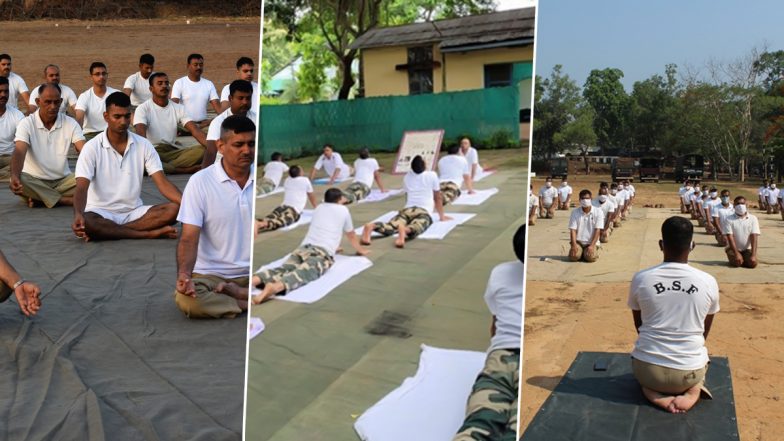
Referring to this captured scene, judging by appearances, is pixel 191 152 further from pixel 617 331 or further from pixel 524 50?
pixel 524 50

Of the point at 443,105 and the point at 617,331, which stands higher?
the point at 443,105

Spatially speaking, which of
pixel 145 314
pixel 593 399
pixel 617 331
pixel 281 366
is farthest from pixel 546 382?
pixel 281 366

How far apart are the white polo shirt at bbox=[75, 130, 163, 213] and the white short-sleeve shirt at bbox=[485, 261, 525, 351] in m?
2.59

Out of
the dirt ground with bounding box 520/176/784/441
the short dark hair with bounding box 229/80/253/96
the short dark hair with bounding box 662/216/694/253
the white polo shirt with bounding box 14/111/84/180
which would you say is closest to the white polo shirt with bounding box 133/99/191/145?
the white polo shirt with bounding box 14/111/84/180

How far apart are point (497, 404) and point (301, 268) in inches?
18.9

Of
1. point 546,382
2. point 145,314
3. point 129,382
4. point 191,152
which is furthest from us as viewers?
point 191,152

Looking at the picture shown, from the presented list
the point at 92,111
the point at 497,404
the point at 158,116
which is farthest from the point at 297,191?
the point at 92,111

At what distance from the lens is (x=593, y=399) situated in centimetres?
337

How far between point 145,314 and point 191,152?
2.48m

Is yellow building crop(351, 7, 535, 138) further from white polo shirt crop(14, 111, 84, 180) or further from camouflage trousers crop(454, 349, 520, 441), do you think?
white polo shirt crop(14, 111, 84, 180)

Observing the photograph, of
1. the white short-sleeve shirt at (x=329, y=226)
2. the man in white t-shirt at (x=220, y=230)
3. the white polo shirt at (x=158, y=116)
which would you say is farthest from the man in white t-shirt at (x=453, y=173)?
the white polo shirt at (x=158, y=116)

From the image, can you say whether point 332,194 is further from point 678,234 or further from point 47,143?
point 47,143

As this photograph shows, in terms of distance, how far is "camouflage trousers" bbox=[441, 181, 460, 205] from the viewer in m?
1.59

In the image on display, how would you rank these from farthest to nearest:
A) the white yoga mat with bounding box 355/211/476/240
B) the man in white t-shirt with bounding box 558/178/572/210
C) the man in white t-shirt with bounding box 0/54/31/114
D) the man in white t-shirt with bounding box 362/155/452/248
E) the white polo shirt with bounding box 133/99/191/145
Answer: the man in white t-shirt with bounding box 558/178/572/210 → the man in white t-shirt with bounding box 0/54/31/114 → the white polo shirt with bounding box 133/99/191/145 → the white yoga mat with bounding box 355/211/476/240 → the man in white t-shirt with bounding box 362/155/452/248
